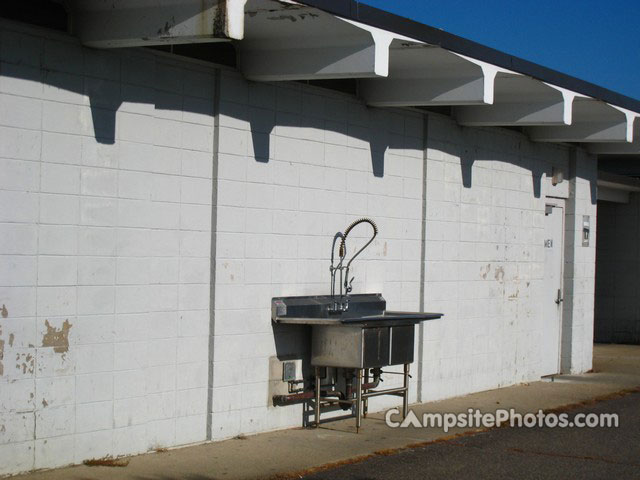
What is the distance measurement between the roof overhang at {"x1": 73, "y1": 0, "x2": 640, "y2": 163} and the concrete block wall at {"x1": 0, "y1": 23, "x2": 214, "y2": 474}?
20.4 inches

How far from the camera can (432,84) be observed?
9.87 metres

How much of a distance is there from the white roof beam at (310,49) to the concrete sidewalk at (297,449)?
3134mm

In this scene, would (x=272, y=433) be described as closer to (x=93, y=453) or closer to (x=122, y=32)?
(x=93, y=453)

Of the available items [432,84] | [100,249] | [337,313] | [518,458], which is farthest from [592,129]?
[100,249]

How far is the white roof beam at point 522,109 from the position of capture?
434 inches

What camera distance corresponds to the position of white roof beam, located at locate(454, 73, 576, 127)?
1103 centimetres

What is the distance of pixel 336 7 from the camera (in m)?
7.62

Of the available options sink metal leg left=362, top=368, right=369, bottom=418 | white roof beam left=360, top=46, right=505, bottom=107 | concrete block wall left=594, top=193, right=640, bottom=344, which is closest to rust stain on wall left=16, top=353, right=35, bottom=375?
sink metal leg left=362, top=368, right=369, bottom=418

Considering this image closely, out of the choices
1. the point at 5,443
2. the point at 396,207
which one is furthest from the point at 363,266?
the point at 5,443

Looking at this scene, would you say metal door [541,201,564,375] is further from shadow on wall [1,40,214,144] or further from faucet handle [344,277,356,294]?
shadow on wall [1,40,214,144]

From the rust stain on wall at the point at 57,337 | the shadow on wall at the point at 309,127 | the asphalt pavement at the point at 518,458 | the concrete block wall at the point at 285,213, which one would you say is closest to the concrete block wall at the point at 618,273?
the asphalt pavement at the point at 518,458

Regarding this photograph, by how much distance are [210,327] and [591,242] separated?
25.7ft

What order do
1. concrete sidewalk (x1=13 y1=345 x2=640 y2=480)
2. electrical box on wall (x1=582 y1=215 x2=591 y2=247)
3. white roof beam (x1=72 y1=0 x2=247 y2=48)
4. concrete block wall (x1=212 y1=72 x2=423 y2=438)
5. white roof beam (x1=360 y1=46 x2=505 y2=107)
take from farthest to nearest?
electrical box on wall (x1=582 y1=215 x2=591 y2=247) → white roof beam (x1=360 y1=46 x2=505 y2=107) → concrete block wall (x1=212 y1=72 x2=423 y2=438) → concrete sidewalk (x1=13 y1=345 x2=640 y2=480) → white roof beam (x1=72 y1=0 x2=247 y2=48)

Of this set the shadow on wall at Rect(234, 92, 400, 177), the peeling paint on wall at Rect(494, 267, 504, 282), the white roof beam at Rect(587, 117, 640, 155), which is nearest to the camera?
the shadow on wall at Rect(234, 92, 400, 177)
